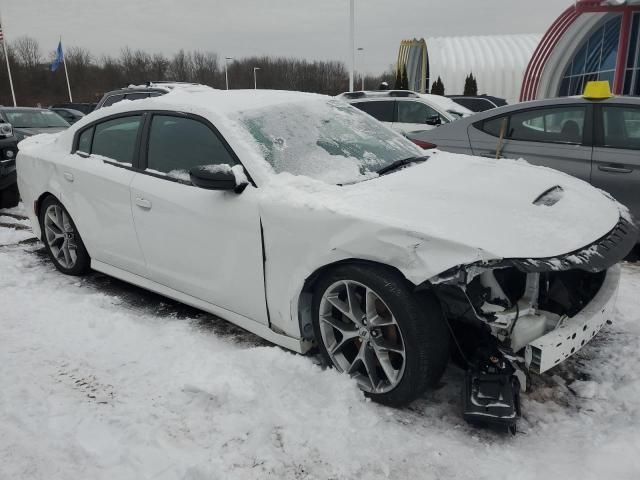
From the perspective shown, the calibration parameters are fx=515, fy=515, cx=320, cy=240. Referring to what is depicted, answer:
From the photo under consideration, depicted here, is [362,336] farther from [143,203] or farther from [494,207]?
[143,203]

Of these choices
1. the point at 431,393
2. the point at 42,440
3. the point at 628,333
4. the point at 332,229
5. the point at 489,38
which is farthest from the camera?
the point at 489,38

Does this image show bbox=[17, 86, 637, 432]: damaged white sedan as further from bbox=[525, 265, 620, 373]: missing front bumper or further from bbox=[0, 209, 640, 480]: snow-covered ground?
bbox=[0, 209, 640, 480]: snow-covered ground

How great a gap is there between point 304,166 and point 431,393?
1451 mm

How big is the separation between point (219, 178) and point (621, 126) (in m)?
3.91

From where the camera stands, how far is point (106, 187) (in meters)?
3.74

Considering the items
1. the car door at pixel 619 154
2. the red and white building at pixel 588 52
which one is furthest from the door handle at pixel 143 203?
the red and white building at pixel 588 52

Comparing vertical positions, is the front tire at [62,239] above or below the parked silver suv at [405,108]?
below

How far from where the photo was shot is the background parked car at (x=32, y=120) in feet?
36.9

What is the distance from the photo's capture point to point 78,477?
2154 mm

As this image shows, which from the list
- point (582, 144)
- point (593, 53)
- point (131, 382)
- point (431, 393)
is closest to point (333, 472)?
point (431, 393)

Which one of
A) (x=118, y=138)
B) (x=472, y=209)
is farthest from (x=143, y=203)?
(x=472, y=209)

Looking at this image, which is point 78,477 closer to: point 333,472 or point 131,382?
point 131,382

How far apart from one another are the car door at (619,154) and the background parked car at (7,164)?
23.7 ft

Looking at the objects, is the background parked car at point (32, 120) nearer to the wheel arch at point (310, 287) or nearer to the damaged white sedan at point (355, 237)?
the damaged white sedan at point (355, 237)
